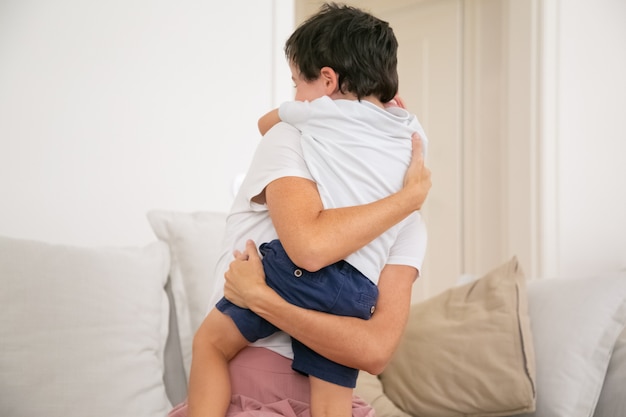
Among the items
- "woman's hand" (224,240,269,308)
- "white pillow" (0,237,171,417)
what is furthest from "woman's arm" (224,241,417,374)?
"white pillow" (0,237,171,417)

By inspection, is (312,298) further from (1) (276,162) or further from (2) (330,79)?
(2) (330,79)

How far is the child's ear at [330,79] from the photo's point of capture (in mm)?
1079

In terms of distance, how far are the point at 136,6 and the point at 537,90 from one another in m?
2.13

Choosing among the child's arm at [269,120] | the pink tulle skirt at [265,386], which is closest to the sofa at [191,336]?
the pink tulle skirt at [265,386]

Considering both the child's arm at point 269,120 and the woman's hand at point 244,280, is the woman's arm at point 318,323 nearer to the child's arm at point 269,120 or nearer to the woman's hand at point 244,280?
the woman's hand at point 244,280

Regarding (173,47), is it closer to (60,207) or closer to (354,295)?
(60,207)

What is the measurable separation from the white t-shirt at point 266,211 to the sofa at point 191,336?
1.73 ft

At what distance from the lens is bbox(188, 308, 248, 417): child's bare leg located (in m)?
0.98

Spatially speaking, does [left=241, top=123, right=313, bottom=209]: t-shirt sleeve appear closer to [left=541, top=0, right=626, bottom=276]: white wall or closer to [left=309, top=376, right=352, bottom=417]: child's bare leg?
[left=309, top=376, right=352, bottom=417]: child's bare leg

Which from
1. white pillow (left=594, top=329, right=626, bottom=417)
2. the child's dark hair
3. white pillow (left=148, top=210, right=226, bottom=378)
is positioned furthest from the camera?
white pillow (left=148, top=210, right=226, bottom=378)

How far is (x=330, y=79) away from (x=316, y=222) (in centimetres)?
26

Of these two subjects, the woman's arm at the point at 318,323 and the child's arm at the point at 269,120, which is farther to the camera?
the child's arm at the point at 269,120

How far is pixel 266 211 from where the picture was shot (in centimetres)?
108

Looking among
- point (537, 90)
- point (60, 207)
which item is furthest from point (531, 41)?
point (60, 207)
